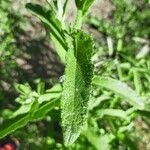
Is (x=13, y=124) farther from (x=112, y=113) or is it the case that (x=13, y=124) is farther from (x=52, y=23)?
(x=112, y=113)

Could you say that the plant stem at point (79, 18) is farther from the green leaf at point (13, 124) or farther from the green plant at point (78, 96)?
the green leaf at point (13, 124)

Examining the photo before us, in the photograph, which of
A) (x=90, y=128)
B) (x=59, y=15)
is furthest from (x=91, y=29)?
(x=59, y=15)

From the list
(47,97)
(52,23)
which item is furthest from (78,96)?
(47,97)

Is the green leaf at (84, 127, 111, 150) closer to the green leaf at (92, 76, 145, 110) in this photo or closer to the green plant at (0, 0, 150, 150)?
the green plant at (0, 0, 150, 150)

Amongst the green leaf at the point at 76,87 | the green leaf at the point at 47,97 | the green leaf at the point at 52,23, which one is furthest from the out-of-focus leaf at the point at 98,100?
the green leaf at the point at 76,87

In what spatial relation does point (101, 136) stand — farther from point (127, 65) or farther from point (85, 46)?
point (85, 46)

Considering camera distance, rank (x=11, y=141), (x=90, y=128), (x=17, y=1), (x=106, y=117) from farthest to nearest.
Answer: (x=17, y=1), (x=11, y=141), (x=106, y=117), (x=90, y=128)
